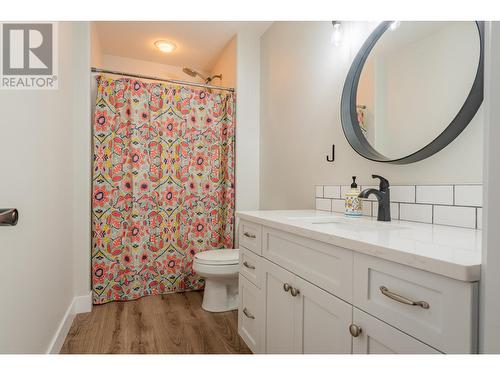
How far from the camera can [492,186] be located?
1.33 feet

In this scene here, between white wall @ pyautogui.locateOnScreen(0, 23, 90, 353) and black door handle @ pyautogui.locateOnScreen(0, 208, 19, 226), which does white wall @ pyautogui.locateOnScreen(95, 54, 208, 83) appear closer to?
white wall @ pyautogui.locateOnScreen(0, 23, 90, 353)

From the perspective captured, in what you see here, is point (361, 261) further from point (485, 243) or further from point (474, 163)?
point (474, 163)

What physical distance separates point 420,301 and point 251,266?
3.36ft

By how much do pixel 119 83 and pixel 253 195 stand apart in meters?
→ 1.47

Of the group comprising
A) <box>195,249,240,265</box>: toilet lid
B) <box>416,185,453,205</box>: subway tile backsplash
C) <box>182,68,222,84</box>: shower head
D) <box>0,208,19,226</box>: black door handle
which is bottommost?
<box>195,249,240,265</box>: toilet lid

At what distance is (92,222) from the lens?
2359 mm

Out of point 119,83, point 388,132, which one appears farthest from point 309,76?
point 119,83

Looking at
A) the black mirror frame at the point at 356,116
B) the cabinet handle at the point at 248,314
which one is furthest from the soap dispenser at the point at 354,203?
the cabinet handle at the point at 248,314

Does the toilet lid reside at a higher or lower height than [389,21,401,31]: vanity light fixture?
lower

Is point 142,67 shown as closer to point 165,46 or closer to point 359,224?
point 165,46

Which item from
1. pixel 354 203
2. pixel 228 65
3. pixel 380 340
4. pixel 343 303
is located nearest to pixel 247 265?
pixel 354 203

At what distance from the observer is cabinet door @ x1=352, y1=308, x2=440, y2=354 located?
69 centimetres

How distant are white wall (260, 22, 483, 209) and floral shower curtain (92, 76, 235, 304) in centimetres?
42

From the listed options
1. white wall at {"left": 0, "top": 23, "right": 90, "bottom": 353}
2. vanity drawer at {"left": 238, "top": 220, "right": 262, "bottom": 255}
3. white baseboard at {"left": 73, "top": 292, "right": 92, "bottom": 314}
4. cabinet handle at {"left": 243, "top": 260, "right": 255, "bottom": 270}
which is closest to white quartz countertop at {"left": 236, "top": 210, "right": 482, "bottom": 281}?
vanity drawer at {"left": 238, "top": 220, "right": 262, "bottom": 255}
